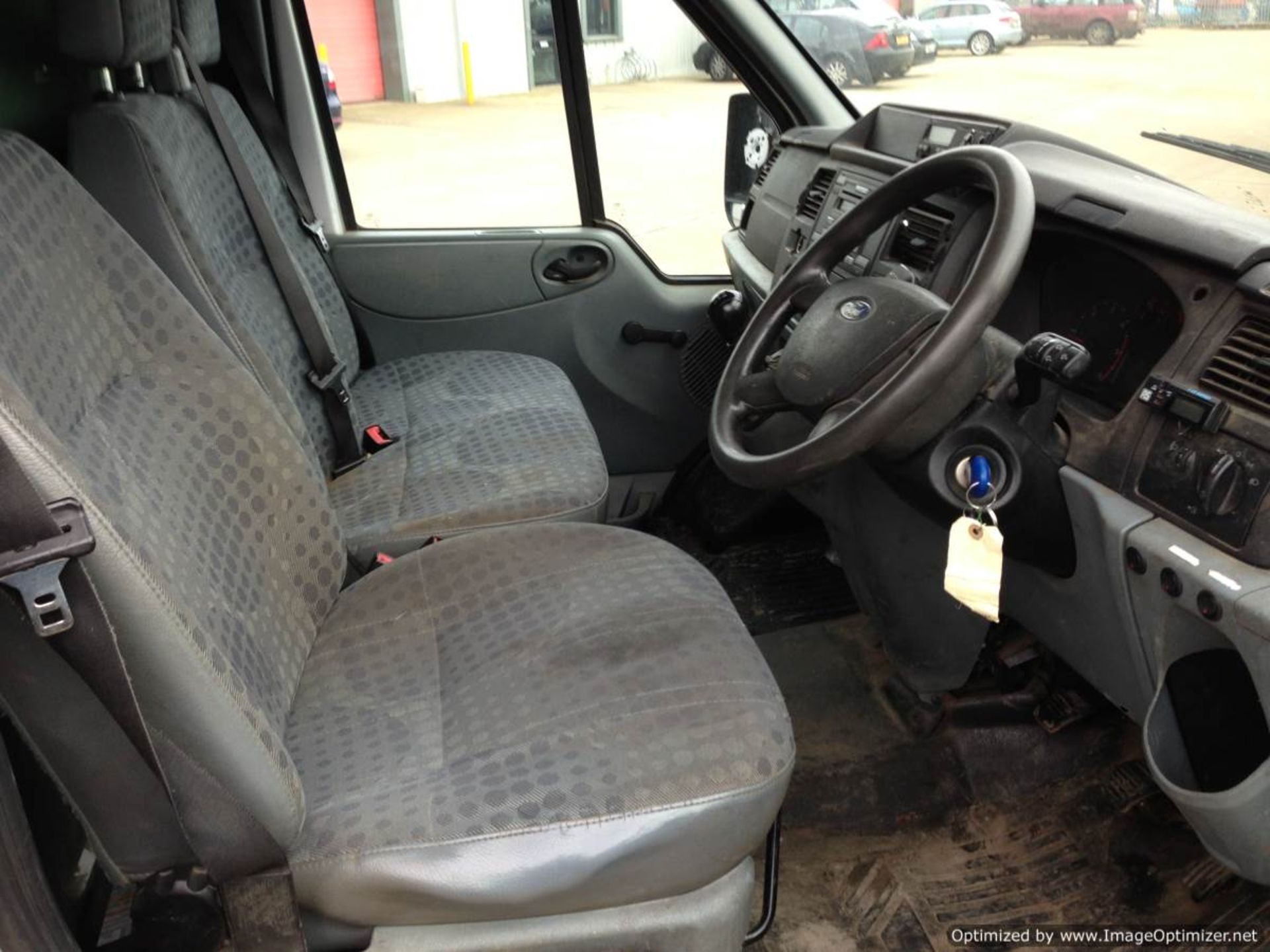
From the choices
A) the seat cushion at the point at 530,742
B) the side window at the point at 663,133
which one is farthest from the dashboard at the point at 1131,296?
the side window at the point at 663,133

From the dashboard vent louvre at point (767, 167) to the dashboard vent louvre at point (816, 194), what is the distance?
0.21 m

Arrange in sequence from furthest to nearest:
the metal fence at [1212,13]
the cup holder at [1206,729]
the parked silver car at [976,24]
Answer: the parked silver car at [976,24] < the metal fence at [1212,13] < the cup holder at [1206,729]

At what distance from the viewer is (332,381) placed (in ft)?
5.87

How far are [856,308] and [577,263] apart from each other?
122 cm

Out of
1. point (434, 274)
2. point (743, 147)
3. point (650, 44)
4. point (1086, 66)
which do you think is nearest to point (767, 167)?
point (743, 147)

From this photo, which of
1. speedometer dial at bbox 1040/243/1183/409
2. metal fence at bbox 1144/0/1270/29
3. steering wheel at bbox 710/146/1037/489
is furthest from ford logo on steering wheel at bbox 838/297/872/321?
metal fence at bbox 1144/0/1270/29

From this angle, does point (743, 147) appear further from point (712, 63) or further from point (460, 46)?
point (460, 46)

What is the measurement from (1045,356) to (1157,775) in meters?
0.45

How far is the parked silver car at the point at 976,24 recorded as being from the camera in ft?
5.49

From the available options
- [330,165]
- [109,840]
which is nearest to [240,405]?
[109,840]

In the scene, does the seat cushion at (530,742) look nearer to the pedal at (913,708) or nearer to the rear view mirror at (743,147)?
the pedal at (913,708)

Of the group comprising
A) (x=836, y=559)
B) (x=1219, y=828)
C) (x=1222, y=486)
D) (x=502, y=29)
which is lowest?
(x=836, y=559)

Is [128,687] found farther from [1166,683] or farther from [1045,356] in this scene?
[1166,683]

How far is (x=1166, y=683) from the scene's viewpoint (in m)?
1.17
